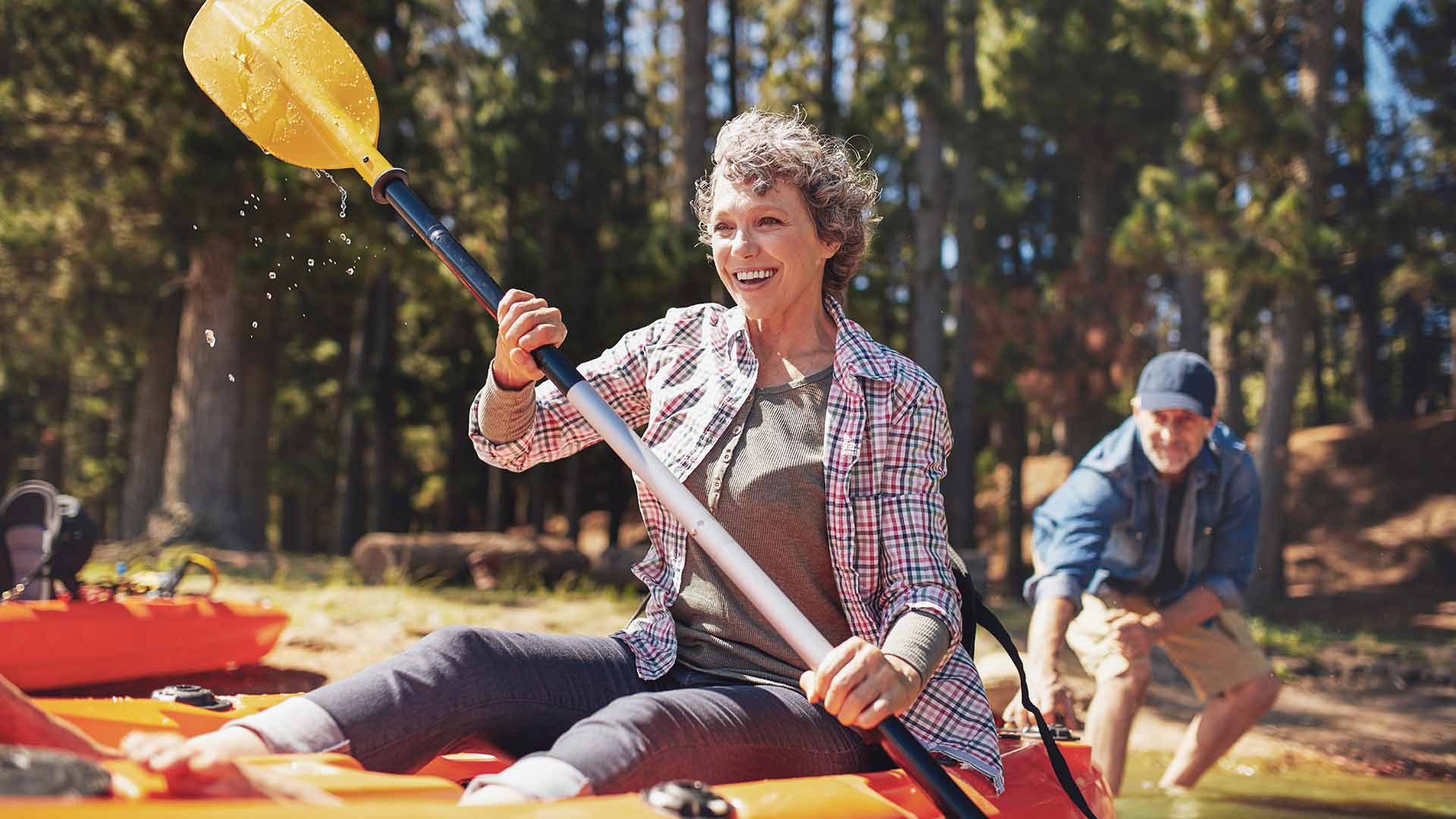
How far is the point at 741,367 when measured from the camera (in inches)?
90.8

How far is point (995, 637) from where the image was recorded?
2.39 metres

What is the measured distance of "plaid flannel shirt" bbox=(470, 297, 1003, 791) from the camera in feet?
6.98

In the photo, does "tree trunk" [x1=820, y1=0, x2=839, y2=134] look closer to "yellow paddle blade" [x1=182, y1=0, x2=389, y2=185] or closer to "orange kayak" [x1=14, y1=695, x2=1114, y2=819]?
"yellow paddle blade" [x1=182, y1=0, x2=389, y2=185]

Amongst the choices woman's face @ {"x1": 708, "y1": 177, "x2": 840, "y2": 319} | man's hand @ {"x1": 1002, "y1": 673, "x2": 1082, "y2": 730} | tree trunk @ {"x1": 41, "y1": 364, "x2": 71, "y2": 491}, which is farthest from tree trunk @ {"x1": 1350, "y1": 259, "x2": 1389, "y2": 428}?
tree trunk @ {"x1": 41, "y1": 364, "x2": 71, "y2": 491}

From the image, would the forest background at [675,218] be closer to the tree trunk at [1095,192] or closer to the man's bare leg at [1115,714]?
the tree trunk at [1095,192]

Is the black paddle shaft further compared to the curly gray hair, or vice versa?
the curly gray hair

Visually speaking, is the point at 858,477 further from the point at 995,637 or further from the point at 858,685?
the point at 995,637

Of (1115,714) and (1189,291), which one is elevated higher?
(1189,291)

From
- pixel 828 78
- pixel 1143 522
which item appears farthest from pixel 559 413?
pixel 828 78

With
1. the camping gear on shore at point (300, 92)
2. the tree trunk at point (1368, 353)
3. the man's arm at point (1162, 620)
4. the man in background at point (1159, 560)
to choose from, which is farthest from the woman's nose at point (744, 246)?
the tree trunk at point (1368, 353)

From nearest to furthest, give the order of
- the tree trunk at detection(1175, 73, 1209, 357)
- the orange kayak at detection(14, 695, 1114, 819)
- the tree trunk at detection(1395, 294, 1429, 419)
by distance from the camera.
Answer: the orange kayak at detection(14, 695, 1114, 819), the tree trunk at detection(1175, 73, 1209, 357), the tree trunk at detection(1395, 294, 1429, 419)

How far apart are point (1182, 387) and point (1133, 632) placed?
810 mm

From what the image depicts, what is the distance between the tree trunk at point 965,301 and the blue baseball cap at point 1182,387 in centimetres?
915

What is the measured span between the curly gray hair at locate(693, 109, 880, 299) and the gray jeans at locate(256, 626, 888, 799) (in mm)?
877
